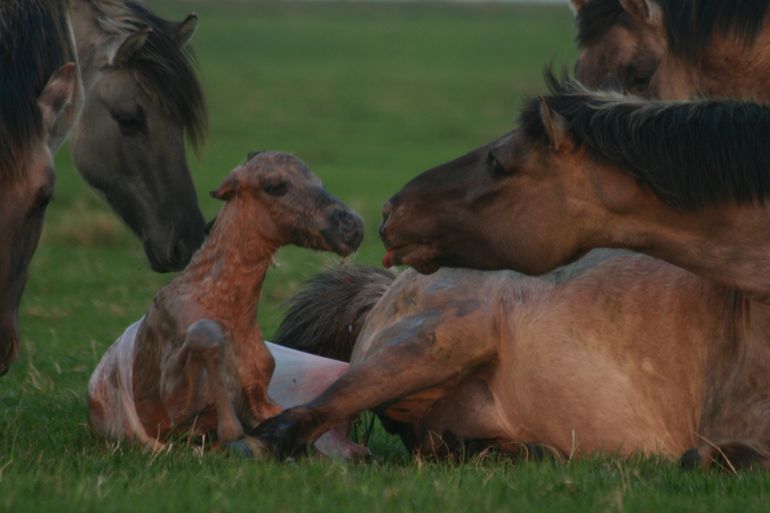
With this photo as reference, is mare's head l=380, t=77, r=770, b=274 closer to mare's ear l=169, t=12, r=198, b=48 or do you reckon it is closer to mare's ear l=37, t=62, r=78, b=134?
mare's ear l=37, t=62, r=78, b=134

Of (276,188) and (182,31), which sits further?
(182,31)

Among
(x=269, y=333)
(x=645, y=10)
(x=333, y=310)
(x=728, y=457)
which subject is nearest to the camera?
(x=728, y=457)

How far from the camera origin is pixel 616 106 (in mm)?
5434

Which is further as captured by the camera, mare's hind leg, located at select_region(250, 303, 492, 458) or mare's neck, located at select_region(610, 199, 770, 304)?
mare's hind leg, located at select_region(250, 303, 492, 458)

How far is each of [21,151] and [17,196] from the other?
0.17 m

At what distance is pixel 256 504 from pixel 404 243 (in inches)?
57.8

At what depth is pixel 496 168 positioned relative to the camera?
18.2ft

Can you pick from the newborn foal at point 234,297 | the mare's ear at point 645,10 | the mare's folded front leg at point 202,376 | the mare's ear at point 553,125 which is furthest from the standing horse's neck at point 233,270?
the mare's ear at point 645,10

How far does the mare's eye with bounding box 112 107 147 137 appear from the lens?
27.3 ft

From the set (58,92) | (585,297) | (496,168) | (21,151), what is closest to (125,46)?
(58,92)

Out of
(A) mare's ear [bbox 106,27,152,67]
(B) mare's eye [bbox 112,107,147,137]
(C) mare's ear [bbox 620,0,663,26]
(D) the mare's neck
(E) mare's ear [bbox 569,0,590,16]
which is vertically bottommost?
(B) mare's eye [bbox 112,107,147,137]

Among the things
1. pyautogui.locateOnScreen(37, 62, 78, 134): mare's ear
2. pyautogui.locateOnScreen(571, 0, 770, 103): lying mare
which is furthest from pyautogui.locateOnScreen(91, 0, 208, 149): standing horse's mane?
pyautogui.locateOnScreen(571, 0, 770, 103): lying mare

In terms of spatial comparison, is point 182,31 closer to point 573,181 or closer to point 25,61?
point 25,61

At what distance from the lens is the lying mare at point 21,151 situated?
559cm
